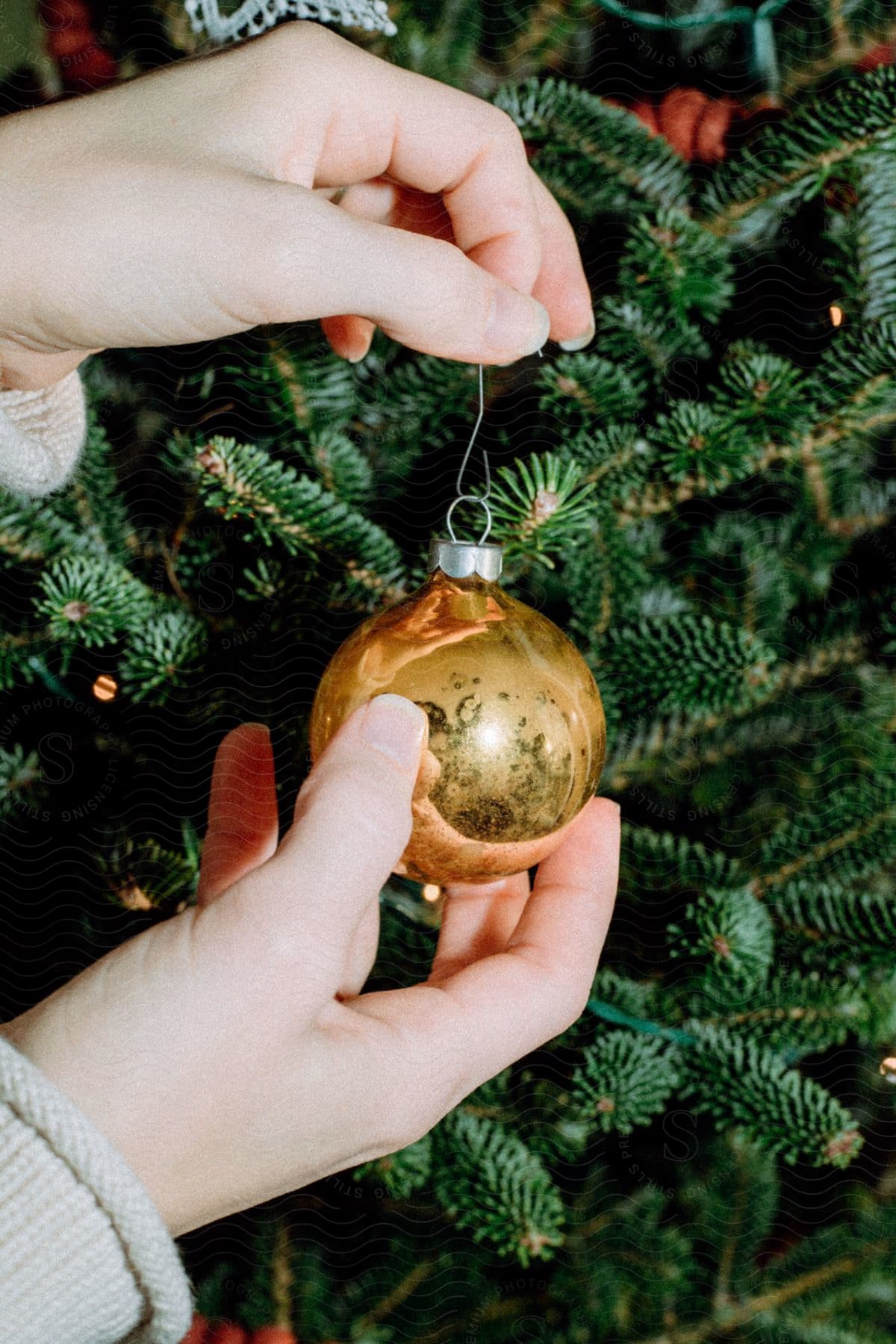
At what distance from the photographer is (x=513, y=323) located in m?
0.56

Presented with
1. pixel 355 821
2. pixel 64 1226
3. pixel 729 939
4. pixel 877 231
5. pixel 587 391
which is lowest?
pixel 729 939

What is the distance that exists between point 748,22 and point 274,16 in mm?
319

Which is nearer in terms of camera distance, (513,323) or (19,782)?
(513,323)

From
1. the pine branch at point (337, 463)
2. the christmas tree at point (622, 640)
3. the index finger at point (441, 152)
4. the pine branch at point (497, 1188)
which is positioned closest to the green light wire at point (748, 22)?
the christmas tree at point (622, 640)

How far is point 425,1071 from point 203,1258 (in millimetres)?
473

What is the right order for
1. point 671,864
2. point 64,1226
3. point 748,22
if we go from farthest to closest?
1. point 671,864
2. point 748,22
3. point 64,1226

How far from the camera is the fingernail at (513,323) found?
1.82ft

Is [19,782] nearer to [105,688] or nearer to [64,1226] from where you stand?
[105,688]

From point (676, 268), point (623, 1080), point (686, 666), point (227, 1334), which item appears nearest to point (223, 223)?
point (676, 268)

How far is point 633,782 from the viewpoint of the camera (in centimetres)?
75

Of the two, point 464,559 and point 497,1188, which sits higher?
point 464,559

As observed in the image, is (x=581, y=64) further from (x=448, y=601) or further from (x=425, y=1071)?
(x=425, y=1071)

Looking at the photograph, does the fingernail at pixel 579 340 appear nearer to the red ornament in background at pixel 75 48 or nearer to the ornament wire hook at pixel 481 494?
the ornament wire hook at pixel 481 494

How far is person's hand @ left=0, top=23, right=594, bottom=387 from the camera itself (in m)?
0.52
